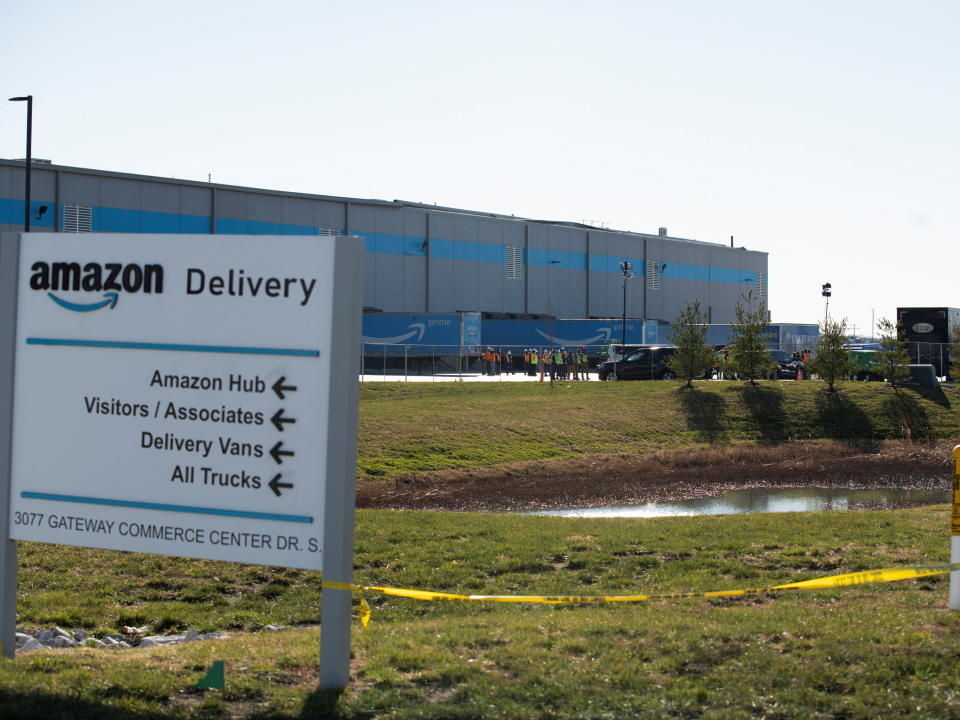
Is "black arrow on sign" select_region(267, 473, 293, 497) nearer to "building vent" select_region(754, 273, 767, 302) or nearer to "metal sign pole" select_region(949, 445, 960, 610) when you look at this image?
"metal sign pole" select_region(949, 445, 960, 610)

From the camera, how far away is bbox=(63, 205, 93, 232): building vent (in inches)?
2116

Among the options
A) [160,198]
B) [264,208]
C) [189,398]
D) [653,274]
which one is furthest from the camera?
[653,274]

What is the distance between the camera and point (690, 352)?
40.4 m

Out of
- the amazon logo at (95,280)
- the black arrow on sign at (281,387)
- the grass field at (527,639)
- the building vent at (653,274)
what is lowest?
the grass field at (527,639)

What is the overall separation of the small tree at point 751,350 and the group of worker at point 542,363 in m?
7.95

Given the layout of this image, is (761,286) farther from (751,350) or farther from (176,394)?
(176,394)

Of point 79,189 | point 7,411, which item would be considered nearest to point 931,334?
point 79,189

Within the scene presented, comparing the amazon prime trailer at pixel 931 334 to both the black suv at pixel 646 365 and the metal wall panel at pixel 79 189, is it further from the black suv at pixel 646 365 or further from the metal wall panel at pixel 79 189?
the metal wall panel at pixel 79 189

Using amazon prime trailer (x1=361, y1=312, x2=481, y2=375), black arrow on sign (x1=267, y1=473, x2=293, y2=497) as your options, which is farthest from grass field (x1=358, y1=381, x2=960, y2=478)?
black arrow on sign (x1=267, y1=473, x2=293, y2=497)

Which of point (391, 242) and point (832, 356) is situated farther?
point (391, 242)

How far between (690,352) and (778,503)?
1894 centimetres

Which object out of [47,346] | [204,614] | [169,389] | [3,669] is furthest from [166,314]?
[204,614]

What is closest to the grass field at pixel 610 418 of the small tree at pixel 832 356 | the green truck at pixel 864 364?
the small tree at pixel 832 356

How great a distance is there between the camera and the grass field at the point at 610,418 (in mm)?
27688
